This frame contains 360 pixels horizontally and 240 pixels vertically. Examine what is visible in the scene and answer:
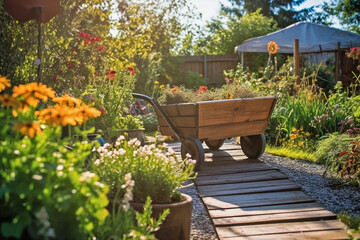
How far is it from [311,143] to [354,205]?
7.91 ft

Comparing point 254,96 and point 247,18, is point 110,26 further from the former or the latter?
point 247,18

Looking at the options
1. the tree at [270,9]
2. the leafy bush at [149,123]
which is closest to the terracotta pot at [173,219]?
the leafy bush at [149,123]

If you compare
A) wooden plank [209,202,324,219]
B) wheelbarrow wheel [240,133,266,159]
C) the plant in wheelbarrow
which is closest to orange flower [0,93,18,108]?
the plant in wheelbarrow

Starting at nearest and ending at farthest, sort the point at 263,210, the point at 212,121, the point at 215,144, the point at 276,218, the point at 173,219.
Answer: the point at 173,219
the point at 276,218
the point at 263,210
the point at 212,121
the point at 215,144

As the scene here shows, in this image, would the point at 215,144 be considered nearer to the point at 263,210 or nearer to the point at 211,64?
the point at 263,210

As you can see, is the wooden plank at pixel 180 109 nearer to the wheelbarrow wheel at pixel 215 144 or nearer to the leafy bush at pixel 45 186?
the wheelbarrow wheel at pixel 215 144

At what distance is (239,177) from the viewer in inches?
165

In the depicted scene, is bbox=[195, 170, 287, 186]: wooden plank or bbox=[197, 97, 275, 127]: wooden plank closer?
bbox=[195, 170, 287, 186]: wooden plank

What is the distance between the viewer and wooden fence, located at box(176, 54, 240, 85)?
14.9 meters

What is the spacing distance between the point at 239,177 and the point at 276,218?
4.00 feet

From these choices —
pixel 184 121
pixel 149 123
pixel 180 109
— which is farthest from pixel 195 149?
pixel 149 123

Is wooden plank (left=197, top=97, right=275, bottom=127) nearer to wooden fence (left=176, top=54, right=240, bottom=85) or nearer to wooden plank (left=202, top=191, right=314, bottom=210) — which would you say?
wooden plank (left=202, top=191, right=314, bottom=210)

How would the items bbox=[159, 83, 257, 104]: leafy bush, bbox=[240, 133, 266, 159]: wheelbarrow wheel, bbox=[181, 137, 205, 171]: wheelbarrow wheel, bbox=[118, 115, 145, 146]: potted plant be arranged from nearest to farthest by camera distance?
bbox=[181, 137, 205, 171]: wheelbarrow wheel < bbox=[159, 83, 257, 104]: leafy bush < bbox=[240, 133, 266, 159]: wheelbarrow wheel < bbox=[118, 115, 145, 146]: potted plant

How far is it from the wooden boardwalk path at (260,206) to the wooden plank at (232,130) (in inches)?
13.6
